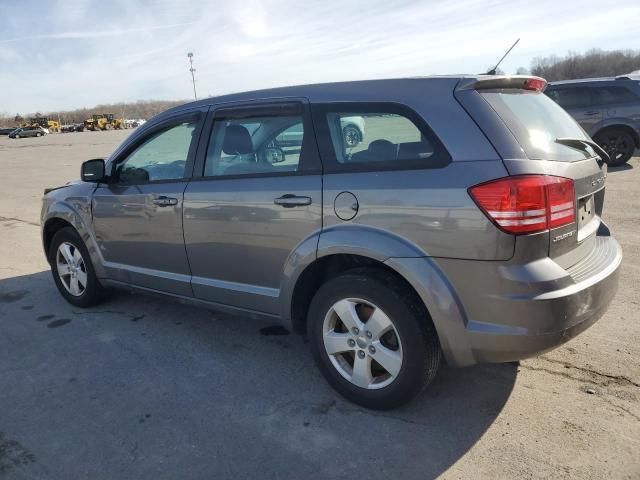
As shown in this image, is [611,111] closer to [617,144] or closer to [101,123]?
[617,144]

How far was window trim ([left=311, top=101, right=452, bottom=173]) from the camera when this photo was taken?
2.59 m

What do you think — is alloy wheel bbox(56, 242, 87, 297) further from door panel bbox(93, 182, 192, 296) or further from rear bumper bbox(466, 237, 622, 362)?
rear bumper bbox(466, 237, 622, 362)

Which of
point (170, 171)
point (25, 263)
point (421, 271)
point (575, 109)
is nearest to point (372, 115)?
point (421, 271)

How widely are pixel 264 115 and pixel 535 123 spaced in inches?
63.7

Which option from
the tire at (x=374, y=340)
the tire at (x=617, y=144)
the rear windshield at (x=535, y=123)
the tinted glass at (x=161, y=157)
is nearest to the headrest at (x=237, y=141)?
the tinted glass at (x=161, y=157)

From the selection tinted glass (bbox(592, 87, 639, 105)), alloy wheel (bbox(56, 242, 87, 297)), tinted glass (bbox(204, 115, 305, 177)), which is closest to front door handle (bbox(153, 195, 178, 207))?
tinted glass (bbox(204, 115, 305, 177))

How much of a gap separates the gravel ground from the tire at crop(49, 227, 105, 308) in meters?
0.40

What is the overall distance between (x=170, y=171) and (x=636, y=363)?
3358 mm

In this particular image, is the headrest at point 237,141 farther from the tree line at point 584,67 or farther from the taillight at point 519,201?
the tree line at point 584,67

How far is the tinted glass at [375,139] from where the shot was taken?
8.84ft

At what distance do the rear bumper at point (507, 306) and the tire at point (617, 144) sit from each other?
9.85 meters

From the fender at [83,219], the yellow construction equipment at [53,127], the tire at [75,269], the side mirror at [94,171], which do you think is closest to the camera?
the side mirror at [94,171]

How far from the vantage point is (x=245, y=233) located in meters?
3.29

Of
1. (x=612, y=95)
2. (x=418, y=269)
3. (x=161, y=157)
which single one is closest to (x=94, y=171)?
(x=161, y=157)
